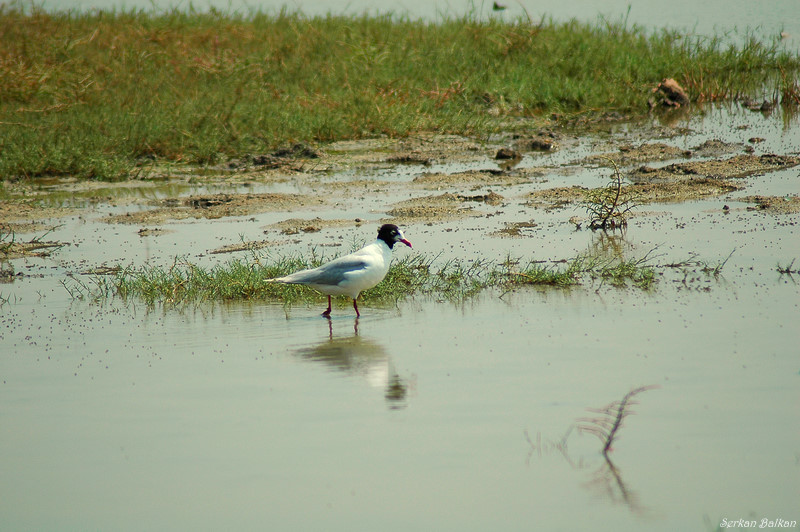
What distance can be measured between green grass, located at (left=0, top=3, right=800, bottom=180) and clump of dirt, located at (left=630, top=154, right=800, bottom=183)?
4.06 metres

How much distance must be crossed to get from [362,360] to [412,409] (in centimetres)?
114

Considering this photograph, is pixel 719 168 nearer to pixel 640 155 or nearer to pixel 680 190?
pixel 680 190

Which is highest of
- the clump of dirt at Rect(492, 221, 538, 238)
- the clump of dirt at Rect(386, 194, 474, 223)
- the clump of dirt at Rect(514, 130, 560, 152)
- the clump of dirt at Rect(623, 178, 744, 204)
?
the clump of dirt at Rect(514, 130, 560, 152)

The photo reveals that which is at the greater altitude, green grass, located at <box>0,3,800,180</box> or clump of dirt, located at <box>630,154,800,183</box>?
green grass, located at <box>0,3,800,180</box>

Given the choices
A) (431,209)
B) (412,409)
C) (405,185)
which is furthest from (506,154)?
(412,409)

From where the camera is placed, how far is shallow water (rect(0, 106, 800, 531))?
4238mm

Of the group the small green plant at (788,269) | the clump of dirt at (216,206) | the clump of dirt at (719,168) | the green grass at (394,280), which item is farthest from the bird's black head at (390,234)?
the clump of dirt at (719,168)

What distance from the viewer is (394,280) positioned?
8.36 m

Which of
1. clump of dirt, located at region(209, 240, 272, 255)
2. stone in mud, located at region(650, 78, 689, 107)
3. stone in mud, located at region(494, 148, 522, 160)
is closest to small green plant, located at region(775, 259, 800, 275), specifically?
clump of dirt, located at region(209, 240, 272, 255)

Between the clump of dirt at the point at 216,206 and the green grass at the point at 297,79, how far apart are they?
2.01 m

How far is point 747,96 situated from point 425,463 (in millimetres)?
15977

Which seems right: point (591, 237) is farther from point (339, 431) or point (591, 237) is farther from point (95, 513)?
point (95, 513)

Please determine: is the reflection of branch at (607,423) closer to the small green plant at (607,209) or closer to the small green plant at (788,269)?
the small green plant at (788,269)

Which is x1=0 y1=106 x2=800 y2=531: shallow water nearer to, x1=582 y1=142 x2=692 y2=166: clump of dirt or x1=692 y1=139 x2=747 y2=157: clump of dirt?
x1=582 y1=142 x2=692 y2=166: clump of dirt
